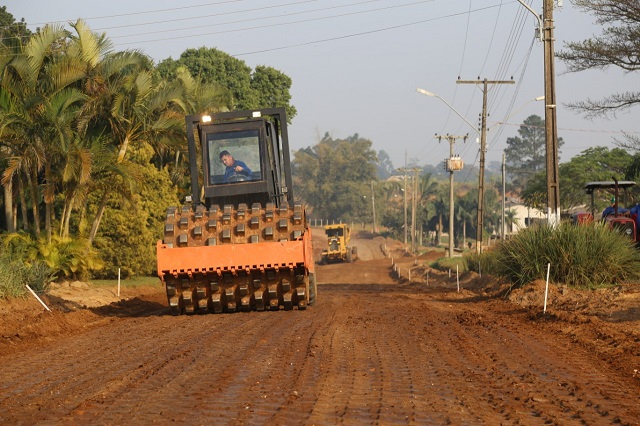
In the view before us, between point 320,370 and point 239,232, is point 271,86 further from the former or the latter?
point 320,370

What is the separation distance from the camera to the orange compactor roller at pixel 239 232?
16.9 m

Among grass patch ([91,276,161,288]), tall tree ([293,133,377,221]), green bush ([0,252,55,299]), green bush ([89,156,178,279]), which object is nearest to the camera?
green bush ([0,252,55,299])

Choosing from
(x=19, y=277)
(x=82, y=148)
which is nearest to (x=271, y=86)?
(x=82, y=148)

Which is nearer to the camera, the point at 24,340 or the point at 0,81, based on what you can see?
the point at 24,340

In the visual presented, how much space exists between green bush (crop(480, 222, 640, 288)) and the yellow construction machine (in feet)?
152

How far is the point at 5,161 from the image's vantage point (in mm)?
27750

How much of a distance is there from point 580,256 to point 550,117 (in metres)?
4.93

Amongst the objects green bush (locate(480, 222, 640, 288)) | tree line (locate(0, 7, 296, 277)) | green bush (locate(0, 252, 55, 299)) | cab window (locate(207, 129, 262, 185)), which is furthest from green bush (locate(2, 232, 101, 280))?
green bush (locate(480, 222, 640, 288))

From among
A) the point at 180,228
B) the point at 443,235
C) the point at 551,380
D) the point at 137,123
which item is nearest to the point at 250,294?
the point at 180,228

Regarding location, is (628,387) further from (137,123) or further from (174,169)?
(174,169)

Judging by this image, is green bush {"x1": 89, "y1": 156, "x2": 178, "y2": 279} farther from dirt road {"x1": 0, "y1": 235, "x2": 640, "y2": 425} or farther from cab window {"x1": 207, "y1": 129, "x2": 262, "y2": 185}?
dirt road {"x1": 0, "y1": 235, "x2": 640, "y2": 425}

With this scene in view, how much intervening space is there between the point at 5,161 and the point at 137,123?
16.4 feet

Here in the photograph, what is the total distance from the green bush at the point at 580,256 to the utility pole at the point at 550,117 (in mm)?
2193

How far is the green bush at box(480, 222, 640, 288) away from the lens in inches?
866
